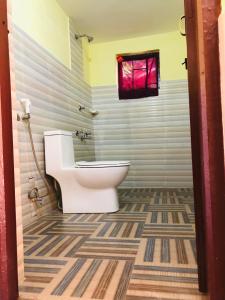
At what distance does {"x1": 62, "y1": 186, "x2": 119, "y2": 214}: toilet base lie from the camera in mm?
2281

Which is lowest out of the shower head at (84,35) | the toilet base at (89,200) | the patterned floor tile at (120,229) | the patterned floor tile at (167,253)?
the patterned floor tile at (120,229)

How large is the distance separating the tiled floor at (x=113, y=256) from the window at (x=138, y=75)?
1.87m

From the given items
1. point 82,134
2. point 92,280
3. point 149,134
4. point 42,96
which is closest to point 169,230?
point 92,280

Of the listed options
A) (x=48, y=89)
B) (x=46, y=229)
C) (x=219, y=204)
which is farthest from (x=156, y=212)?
(x=219, y=204)

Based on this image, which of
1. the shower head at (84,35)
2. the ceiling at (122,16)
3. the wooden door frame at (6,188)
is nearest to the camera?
the wooden door frame at (6,188)

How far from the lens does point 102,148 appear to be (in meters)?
3.69

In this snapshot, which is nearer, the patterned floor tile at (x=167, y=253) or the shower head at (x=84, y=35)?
the patterned floor tile at (x=167, y=253)

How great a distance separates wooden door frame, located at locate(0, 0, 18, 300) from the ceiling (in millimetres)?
2190

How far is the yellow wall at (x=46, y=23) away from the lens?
80.4 inches

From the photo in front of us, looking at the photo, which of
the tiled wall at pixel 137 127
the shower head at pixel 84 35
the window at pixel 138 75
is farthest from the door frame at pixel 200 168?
the window at pixel 138 75

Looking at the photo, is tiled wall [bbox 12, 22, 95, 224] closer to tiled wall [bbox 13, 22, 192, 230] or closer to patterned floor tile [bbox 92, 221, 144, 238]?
tiled wall [bbox 13, 22, 192, 230]

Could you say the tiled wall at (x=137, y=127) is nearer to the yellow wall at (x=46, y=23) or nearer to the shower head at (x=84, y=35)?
the shower head at (x=84, y=35)

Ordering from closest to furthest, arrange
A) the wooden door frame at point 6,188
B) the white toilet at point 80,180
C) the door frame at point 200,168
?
1. the door frame at point 200,168
2. the wooden door frame at point 6,188
3. the white toilet at point 80,180

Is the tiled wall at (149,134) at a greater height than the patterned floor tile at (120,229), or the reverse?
the tiled wall at (149,134)
